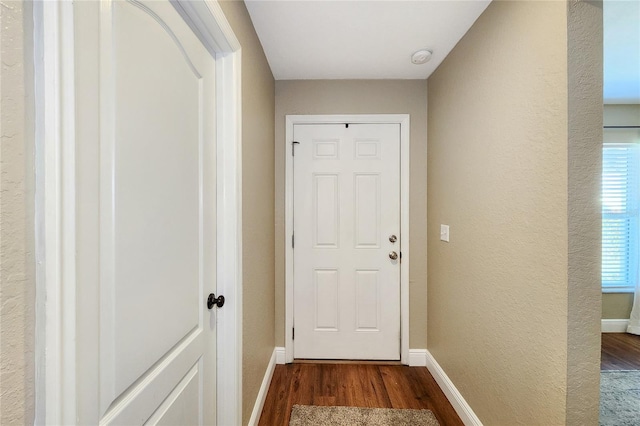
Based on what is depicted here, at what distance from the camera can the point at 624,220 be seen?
9.11 ft

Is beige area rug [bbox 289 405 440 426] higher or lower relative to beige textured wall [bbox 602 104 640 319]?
lower

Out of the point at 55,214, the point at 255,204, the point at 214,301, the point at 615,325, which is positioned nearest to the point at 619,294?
the point at 615,325

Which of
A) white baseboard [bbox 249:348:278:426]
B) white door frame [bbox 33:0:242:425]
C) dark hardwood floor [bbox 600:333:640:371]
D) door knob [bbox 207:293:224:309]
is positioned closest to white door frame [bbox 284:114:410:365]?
white baseboard [bbox 249:348:278:426]

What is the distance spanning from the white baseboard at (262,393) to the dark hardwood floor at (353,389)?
0.17ft

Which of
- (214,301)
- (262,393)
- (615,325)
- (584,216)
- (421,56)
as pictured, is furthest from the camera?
(615,325)

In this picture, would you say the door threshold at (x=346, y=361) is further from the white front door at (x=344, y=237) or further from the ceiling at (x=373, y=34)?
the ceiling at (x=373, y=34)

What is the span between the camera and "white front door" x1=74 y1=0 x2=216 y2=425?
514 millimetres

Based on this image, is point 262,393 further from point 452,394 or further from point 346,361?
point 452,394

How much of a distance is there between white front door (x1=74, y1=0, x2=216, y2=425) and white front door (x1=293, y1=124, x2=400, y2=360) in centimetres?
124

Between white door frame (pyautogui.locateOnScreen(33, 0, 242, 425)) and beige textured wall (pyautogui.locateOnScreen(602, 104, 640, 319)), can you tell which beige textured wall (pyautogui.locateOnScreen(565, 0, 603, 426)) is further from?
beige textured wall (pyautogui.locateOnScreen(602, 104, 640, 319))

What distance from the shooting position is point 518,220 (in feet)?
3.92

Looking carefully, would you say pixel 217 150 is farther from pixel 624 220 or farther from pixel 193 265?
pixel 624 220

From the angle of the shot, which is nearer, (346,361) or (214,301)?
(214,301)

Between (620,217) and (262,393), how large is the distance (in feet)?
13.0
